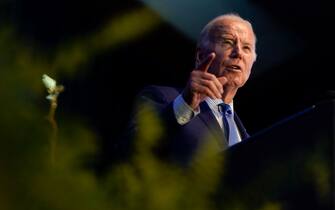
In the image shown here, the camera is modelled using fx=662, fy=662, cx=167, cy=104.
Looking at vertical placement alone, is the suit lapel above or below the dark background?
below

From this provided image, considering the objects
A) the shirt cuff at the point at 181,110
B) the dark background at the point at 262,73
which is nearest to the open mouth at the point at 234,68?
the shirt cuff at the point at 181,110

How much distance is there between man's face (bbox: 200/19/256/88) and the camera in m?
1.29

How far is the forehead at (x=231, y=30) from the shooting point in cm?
139

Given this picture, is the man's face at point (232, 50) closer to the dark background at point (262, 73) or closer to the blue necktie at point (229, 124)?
the blue necktie at point (229, 124)

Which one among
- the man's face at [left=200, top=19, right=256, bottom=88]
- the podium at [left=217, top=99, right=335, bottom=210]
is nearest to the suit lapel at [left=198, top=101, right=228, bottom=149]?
the man's face at [left=200, top=19, right=256, bottom=88]

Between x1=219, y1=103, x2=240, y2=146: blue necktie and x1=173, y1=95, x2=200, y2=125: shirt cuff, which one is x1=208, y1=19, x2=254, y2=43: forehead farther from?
x1=173, y1=95, x2=200, y2=125: shirt cuff

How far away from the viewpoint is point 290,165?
0.45 metres

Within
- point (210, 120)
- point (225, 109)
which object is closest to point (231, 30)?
point (225, 109)

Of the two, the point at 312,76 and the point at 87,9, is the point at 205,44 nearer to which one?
the point at 87,9

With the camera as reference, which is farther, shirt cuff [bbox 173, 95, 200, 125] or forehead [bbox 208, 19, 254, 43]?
forehead [bbox 208, 19, 254, 43]

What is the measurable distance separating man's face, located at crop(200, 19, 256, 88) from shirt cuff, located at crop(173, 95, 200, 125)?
1.20 feet

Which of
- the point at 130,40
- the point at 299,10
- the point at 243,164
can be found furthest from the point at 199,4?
the point at 130,40

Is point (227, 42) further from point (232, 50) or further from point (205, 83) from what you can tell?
point (205, 83)

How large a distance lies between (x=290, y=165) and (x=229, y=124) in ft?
2.31
